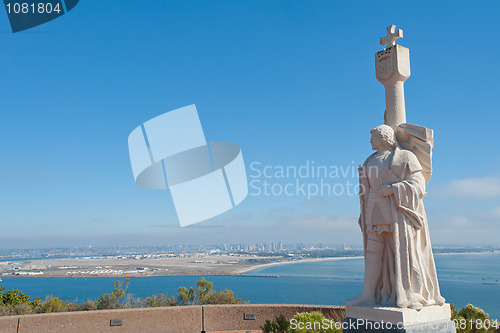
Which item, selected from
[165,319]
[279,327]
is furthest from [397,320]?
[165,319]

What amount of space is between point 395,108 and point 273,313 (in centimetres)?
576

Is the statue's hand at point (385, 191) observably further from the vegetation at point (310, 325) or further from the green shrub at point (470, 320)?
the green shrub at point (470, 320)

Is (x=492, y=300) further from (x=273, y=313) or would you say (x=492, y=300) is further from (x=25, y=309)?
(x=25, y=309)

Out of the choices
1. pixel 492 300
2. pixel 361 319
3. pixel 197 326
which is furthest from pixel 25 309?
pixel 492 300

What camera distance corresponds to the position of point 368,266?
633 cm

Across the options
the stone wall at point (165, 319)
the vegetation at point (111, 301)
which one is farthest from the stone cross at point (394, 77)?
the vegetation at point (111, 301)

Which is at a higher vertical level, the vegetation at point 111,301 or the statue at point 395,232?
the statue at point 395,232

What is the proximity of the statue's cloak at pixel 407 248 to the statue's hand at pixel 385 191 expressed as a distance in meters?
0.06

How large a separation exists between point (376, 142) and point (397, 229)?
1428 millimetres

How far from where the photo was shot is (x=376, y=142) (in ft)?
21.4

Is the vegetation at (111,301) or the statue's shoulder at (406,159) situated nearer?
the statue's shoulder at (406,159)

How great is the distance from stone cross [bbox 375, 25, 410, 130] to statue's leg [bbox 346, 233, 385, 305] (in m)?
1.91

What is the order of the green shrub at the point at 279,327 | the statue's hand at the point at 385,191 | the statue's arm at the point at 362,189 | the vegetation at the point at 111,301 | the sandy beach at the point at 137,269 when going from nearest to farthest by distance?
1. the statue's hand at the point at 385,191
2. the statue's arm at the point at 362,189
3. the green shrub at the point at 279,327
4. the vegetation at the point at 111,301
5. the sandy beach at the point at 137,269

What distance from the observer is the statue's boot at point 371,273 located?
6.16 meters
